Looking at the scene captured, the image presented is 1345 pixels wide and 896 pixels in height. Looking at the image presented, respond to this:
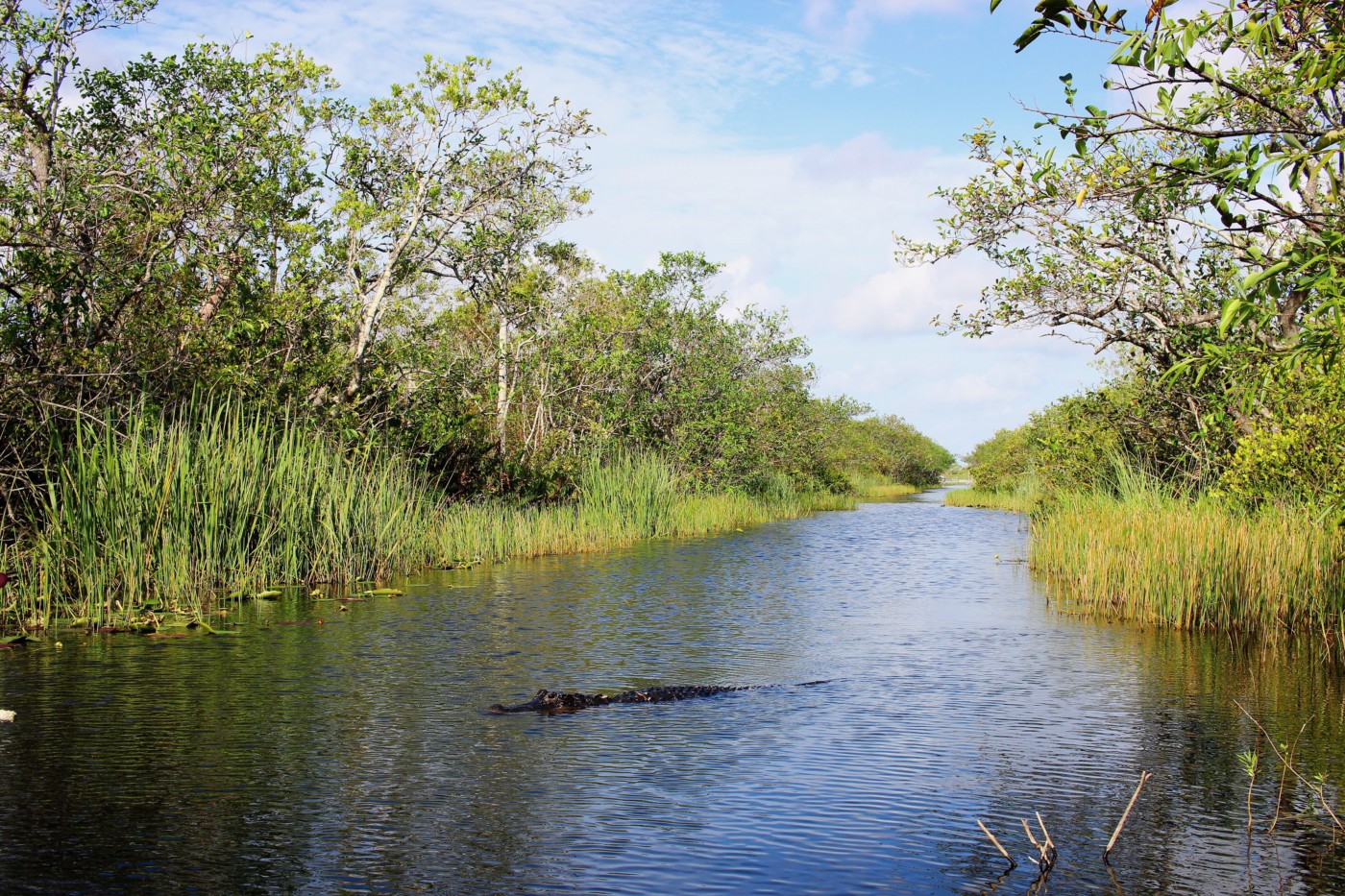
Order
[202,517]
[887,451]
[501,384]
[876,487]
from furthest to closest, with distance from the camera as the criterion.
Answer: [887,451]
[876,487]
[501,384]
[202,517]

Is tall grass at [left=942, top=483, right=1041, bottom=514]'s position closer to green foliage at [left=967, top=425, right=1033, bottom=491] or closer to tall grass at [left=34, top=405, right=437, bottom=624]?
green foliage at [left=967, top=425, right=1033, bottom=491]

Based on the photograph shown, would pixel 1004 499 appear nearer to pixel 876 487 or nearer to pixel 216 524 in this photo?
pixel 876 487

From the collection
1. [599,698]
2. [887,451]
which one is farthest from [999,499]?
[599,698]

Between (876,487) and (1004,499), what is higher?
(876,487)

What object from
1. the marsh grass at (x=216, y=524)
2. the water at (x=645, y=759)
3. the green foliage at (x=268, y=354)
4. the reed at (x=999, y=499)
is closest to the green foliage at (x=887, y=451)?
the reed at (x=999, y=499)

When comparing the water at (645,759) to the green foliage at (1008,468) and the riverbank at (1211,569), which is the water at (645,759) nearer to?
the riverbank at (1211,569)

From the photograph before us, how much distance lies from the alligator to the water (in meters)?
0.19

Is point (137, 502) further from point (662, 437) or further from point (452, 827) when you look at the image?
point (662, 437)

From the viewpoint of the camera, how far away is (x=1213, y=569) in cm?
977

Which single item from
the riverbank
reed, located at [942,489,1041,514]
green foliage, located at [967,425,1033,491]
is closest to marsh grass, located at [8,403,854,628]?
the riverbank

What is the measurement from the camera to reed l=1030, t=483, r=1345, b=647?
895 cm

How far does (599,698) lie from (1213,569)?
20.5 feet

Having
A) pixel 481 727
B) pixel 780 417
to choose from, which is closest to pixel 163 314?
pixel 481 727

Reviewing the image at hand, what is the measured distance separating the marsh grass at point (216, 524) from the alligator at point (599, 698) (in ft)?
14.0
